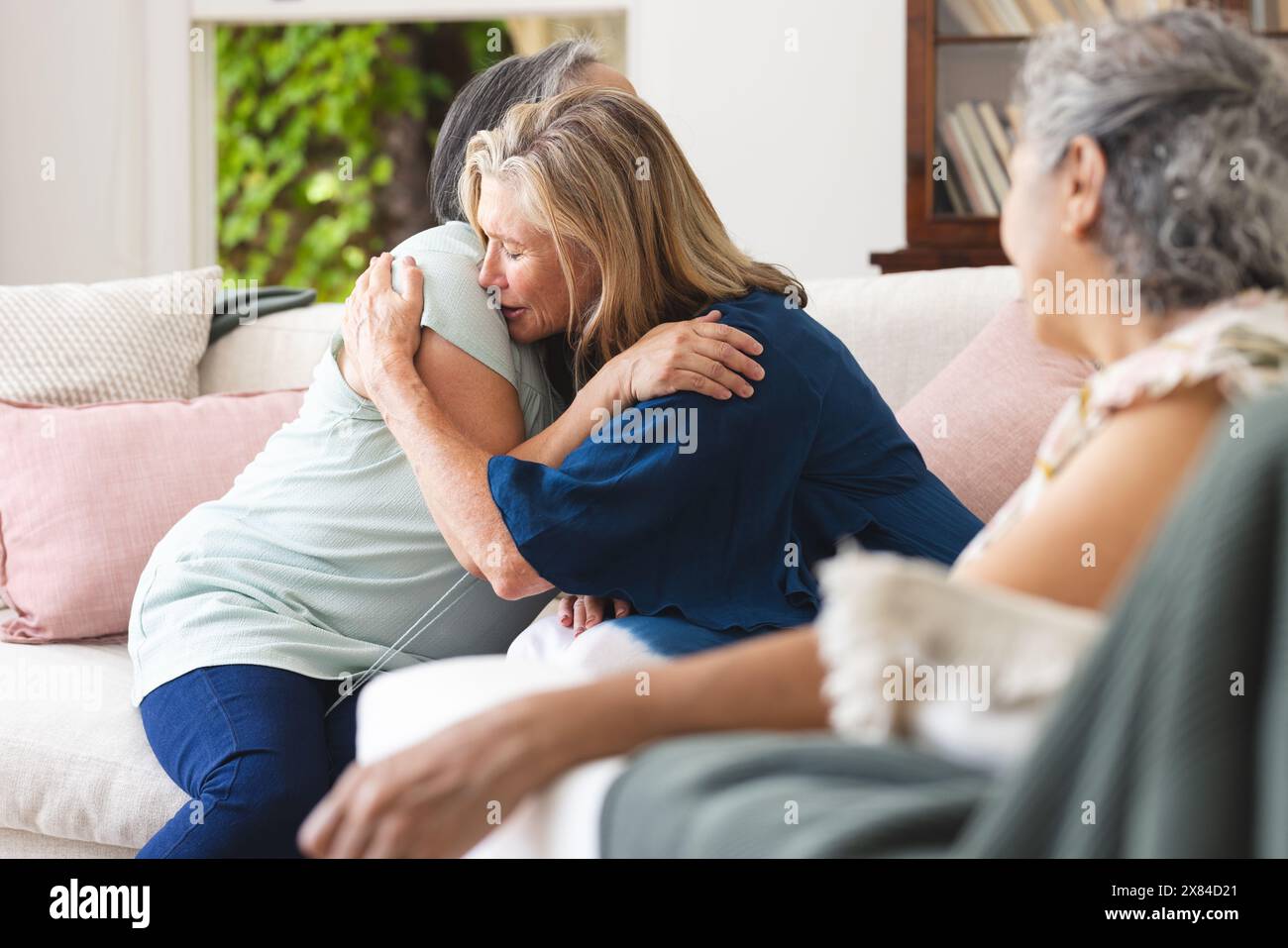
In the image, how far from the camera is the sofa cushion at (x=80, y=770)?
162 cm

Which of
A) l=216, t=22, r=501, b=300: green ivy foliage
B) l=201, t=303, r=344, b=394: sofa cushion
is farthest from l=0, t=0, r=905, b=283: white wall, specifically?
l=201, t=303, r=344, b=394: sofa cushion

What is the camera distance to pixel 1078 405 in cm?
89

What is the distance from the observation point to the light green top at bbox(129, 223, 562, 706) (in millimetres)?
1601

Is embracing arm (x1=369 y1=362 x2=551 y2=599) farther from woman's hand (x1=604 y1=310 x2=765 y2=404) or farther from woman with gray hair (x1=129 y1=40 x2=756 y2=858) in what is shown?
woman's hand (x1=604 y1=310 x2=765 y2=404)

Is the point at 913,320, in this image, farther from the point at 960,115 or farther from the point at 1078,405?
the point at 1078,405

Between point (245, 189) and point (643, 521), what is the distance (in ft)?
13.6

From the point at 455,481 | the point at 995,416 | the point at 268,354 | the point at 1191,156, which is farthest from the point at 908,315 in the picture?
the point at 1191,156

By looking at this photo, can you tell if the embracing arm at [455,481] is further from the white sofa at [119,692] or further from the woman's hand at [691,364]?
the white sofa at [119,692]

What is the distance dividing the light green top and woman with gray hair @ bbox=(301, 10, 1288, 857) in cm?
79

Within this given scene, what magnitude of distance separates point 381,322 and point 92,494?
2.22 ft

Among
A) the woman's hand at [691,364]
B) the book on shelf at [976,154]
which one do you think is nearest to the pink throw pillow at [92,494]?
the woman's hand at [691,364]
